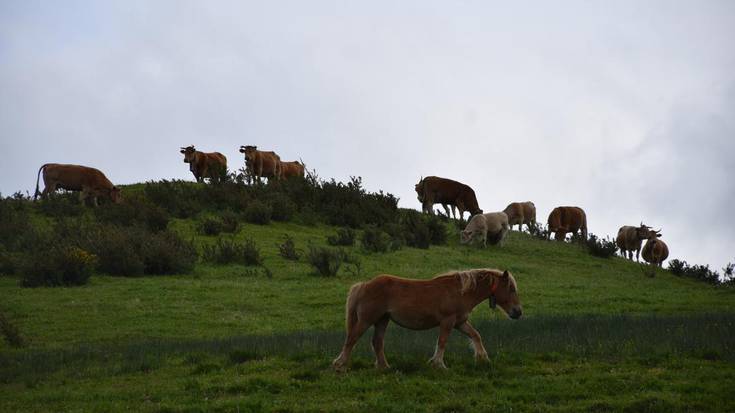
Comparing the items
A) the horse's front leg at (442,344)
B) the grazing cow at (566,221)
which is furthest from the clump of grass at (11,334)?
the grazing cow at (566,221)

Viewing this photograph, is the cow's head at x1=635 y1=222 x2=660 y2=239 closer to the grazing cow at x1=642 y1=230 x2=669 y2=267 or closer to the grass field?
the grazing cow at x1=642 y1=230 x2=669 y2=267

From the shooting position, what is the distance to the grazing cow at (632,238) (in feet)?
113

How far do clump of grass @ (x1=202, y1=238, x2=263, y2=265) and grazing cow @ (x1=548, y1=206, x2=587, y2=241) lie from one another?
17047 millimetres

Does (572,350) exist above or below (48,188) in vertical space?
below

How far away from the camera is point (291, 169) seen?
40.7 m

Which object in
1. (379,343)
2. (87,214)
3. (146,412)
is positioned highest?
(87,214)

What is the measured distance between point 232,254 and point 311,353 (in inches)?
513

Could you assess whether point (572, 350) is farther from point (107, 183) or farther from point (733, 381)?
point (107, 183)

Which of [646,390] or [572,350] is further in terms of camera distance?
[572,350]

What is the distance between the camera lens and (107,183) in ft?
98.9

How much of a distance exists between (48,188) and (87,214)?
2637 millimetres

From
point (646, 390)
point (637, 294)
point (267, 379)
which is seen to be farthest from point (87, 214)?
point (646, 390)

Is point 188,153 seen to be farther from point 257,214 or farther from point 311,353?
point 311,353

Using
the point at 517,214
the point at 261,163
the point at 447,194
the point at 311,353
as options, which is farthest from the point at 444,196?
the point at 311,353
